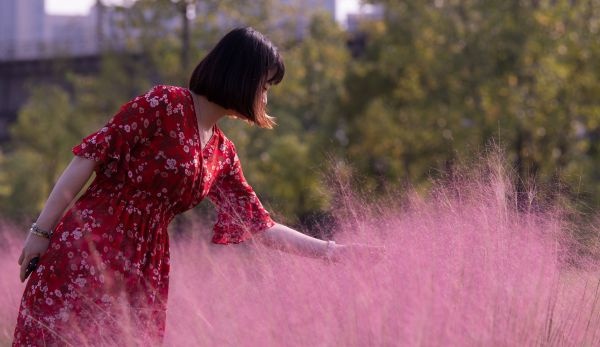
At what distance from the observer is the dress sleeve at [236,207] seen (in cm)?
333

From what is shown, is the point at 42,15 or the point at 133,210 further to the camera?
the point at 42,15

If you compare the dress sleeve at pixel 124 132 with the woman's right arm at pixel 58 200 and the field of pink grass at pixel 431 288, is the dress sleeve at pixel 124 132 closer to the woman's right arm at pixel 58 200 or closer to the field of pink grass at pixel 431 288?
the woman's right arm at pixel 58 200

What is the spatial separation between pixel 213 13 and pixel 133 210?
13.3 m

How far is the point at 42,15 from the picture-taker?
112 meters

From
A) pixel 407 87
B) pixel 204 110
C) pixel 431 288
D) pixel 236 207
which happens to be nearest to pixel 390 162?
pixel 407 87

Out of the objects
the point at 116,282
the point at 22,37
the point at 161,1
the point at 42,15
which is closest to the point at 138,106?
the point at 116,282

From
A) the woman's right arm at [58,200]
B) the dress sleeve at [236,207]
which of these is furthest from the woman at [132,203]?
the dress sleeve at [236,207]

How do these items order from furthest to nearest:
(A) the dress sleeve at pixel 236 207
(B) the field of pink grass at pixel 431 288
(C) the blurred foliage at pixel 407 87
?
(C) the blurred foliage at pixel 407 87, (A) the dress sleeve at pixel 236 207, (B) the field of pink grass at pixel 431 288

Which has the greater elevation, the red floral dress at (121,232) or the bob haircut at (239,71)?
the bob haircut at (239,71)

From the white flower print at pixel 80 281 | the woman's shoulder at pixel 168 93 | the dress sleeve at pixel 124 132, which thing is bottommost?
the white flower print at pixel 80 281

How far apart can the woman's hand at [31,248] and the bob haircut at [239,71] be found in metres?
0.67

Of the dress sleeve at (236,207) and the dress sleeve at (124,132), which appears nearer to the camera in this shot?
the dress sleeve at (124,132)

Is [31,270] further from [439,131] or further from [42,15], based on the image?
[42,15]

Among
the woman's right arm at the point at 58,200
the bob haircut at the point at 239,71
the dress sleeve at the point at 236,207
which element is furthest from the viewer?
the dress sleeve at the point at 236,207
